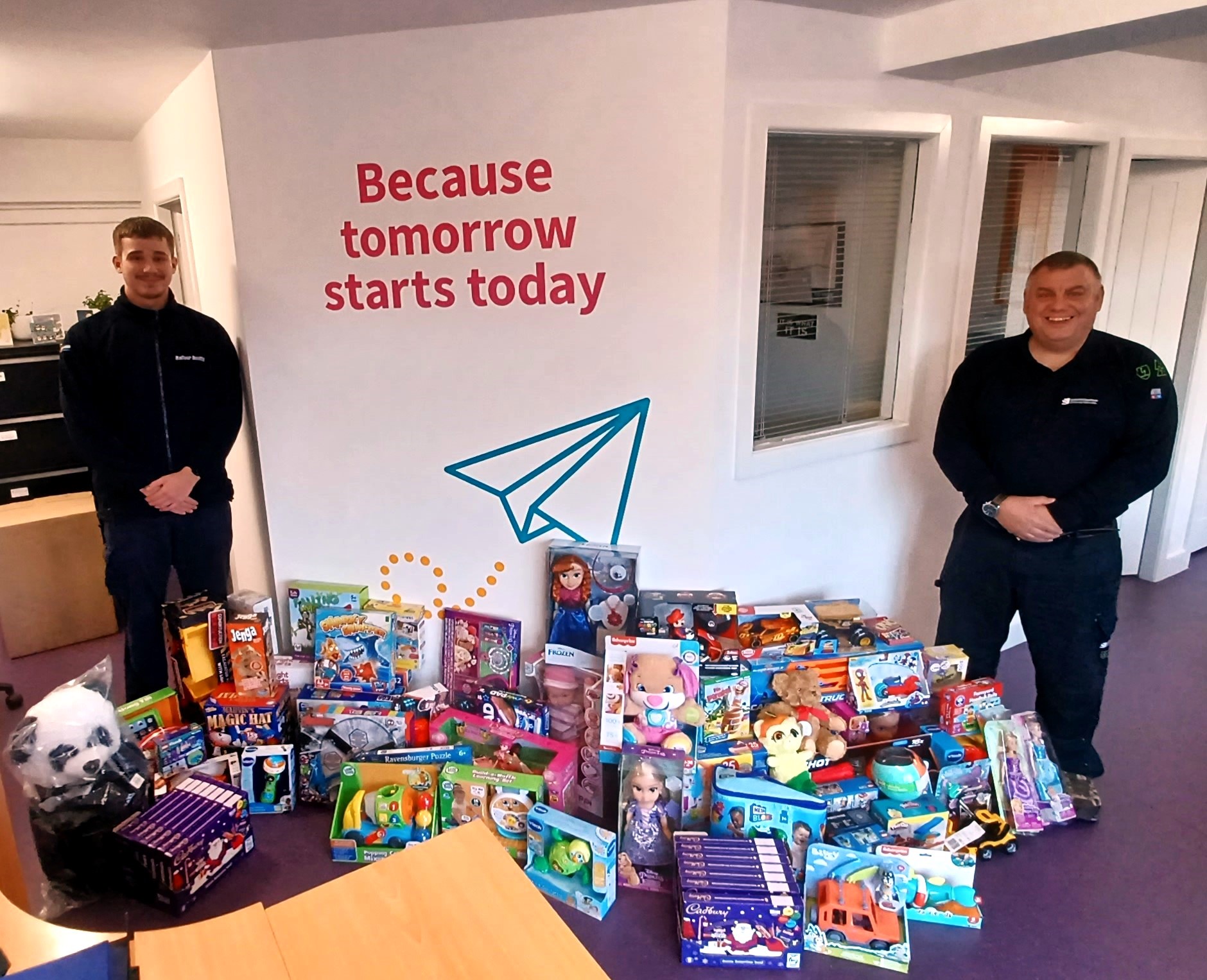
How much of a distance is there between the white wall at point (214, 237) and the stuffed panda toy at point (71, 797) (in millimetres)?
803

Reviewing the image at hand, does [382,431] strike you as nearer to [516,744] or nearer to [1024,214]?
[516,744]

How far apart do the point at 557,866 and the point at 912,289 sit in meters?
2.02

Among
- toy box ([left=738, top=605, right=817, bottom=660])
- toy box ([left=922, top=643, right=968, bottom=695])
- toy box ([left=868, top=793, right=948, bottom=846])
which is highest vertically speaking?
toy box ([left=738, top=605, right=817, bottom=660])

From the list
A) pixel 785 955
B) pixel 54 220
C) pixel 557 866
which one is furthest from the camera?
pixel 54 220

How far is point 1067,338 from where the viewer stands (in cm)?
229

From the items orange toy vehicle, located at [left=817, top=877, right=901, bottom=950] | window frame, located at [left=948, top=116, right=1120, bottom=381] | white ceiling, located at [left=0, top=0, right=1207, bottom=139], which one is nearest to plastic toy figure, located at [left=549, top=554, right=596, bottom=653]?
orange toy vehicle, located at [left=817, top=877, right=901, bottom=950]

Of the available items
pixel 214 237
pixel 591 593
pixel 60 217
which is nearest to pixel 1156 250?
pixel 591 593

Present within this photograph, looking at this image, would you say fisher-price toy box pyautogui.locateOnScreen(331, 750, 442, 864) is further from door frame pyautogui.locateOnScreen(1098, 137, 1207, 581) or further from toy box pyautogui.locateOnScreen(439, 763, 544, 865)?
door frame pyautogui.locateOnScreen(1098, 137, 1207, 581)

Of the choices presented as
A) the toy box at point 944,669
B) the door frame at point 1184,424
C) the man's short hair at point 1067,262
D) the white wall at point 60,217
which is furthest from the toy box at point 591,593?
the white wall at point 60,217

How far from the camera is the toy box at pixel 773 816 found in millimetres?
2051

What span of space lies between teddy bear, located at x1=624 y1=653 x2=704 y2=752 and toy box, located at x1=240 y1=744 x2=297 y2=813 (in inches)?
39.9

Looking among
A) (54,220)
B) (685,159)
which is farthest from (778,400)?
(54,220)

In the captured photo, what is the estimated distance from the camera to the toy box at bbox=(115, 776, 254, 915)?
6.54ft

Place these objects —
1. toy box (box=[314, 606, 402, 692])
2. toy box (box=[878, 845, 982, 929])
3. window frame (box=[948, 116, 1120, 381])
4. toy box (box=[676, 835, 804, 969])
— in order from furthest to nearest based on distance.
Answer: window frame (box=[948, 116, 1120, 381])
toy box (box=[314, 606, 402, 692])
toy box (box=[878, 845, 982, 929])
toy box (box=[676, 835, 804, 969])
